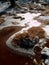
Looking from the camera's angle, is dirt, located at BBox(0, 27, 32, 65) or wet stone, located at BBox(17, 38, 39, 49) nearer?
dirt, located at BBox(0, 27, 32, 65)

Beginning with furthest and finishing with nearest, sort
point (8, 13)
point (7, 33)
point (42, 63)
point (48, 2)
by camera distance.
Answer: point (48, 2) < point (8, 13) < point (7, 33) < point (42, 63)

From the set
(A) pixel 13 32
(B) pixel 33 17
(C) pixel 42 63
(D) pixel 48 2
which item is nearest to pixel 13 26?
(A) pixel 13 32

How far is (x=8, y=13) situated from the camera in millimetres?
26953

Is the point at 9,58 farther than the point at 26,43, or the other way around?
the point at 26,43

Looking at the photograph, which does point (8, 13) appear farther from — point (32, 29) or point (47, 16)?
point (32, 29)

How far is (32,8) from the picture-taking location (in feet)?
96.2

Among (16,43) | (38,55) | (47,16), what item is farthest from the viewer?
(47,16)

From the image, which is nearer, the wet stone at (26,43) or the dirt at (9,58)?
the dirt at (9,58)

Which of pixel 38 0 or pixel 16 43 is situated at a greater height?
pixel 16 43

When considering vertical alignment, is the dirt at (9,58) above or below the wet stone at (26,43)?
below

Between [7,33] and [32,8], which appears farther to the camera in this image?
[32,8]

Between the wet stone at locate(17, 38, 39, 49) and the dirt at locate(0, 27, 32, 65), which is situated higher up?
the wet stone at locate(17, 38, 39, 49)

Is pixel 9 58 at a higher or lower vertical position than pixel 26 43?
lower

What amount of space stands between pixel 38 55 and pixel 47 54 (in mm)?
825
